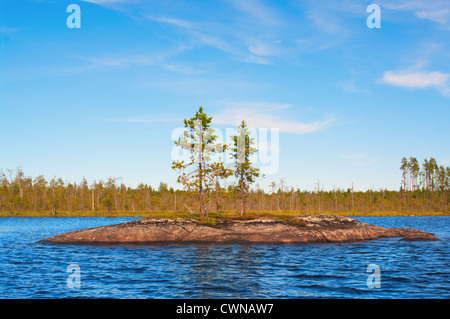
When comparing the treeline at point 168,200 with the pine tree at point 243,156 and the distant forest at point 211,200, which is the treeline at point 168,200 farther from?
the pine tree at point 243,156

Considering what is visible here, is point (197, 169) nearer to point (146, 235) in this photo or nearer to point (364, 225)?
point (146, 235)

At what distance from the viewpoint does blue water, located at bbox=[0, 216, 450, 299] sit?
701 inches

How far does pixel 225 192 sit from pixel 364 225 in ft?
61.1

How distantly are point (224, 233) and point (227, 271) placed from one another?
647 inches

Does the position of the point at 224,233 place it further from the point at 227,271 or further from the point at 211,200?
the point at 211,200

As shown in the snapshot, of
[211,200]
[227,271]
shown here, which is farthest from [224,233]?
[211,200]

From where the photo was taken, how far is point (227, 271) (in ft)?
75.2

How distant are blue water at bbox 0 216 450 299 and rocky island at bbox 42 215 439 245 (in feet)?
10.2

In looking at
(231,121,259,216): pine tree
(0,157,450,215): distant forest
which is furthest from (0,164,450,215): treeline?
(231,121,259,216): pine tree

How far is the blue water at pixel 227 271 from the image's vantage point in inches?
701

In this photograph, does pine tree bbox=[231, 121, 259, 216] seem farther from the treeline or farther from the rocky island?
the treeline

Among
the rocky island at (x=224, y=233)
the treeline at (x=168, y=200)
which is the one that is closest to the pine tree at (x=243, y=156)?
the rocky island at (x=224, y=233)

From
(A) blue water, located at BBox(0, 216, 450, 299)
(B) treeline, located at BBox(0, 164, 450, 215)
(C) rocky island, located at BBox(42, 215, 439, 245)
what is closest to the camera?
(A) blue water, located at BBox(0, 216, 450, 299)
